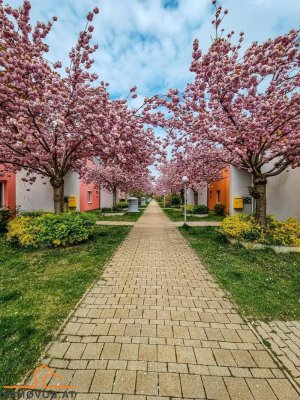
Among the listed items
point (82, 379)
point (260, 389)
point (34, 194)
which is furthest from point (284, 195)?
point (34, 194)

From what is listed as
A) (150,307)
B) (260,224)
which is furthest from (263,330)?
(260,224)

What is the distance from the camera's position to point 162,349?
9.38ft

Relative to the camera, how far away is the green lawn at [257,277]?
13.0 feet

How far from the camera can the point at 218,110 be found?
25.5 feet

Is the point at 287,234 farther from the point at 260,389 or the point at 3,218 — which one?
the point at 3,218

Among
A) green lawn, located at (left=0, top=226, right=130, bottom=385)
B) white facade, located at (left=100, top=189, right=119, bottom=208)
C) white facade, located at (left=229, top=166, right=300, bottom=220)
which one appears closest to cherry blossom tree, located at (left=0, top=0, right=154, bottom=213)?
green lawn, located at (left=0, top=226, right=130, bottom=385)

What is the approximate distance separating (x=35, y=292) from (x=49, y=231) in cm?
363

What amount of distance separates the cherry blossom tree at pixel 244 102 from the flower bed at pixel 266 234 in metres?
0.59

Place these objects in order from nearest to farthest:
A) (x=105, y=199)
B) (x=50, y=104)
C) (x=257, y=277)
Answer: (x=257, y=277) → (x=50, y=104) → (x=105, y=199)

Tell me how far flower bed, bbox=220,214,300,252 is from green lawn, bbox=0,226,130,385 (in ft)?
14.7

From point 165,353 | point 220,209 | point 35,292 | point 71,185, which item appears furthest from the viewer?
point 220,209

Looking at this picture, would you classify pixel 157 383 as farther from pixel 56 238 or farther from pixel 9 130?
pixel 9 130

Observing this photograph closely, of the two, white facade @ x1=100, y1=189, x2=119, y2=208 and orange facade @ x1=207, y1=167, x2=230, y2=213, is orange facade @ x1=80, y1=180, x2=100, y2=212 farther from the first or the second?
orange facade @ x1=207, y1=167, x2=230, y2=213

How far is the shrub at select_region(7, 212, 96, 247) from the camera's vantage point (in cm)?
779
